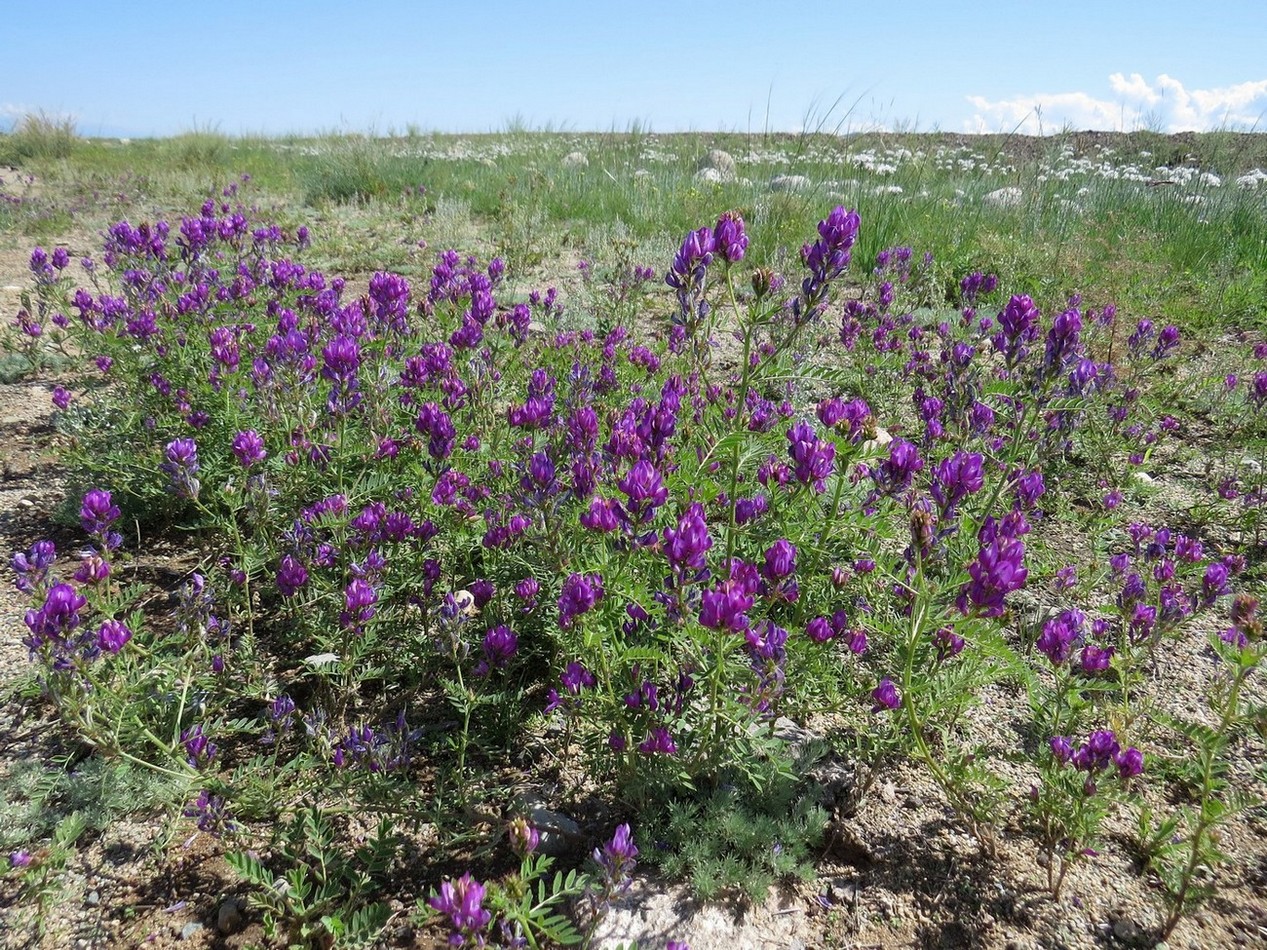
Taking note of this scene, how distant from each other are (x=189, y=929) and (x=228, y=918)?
0.11 meters

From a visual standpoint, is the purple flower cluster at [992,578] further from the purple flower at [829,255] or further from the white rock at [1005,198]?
the white rock at [1005,198]

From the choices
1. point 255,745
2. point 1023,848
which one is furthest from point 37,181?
point 1023,848

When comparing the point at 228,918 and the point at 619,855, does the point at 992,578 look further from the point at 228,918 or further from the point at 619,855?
the point at 228,918

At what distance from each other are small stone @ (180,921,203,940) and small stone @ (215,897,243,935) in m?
0.05

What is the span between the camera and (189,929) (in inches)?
85.3

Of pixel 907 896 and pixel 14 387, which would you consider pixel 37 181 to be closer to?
pixel 14 387

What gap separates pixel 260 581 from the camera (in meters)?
3.37

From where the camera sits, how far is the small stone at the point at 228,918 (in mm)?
2180

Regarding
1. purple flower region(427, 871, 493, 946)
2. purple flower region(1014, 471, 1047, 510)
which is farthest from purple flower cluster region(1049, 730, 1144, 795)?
purple flower region(427, 871, 493, 946)

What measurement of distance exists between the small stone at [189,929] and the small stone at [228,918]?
0.05m

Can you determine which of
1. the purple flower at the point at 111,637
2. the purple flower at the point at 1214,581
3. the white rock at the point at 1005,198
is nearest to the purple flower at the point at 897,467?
the purple flower at the point at 1214,581

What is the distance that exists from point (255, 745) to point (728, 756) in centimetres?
175

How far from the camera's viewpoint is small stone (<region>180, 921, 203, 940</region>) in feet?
7.07

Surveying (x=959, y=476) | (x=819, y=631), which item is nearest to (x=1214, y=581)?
(x=959, y=476)
